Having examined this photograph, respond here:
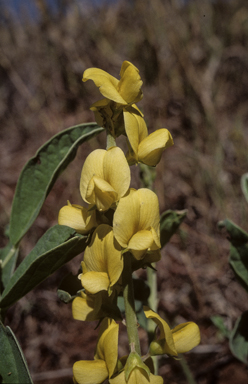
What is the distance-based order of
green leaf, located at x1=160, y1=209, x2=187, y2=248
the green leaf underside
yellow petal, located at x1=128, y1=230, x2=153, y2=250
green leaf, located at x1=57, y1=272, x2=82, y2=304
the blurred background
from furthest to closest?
the blurred background, green leaf, located at x1=160, y1=209, x2=187, y2=248, the green leaf underside, green leaf, located at x1=57, y1=272, x2=82, y2=304, yellow petal, located at x1=128, y1=230, x2=153, y2=250

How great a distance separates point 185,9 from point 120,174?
12.4ft

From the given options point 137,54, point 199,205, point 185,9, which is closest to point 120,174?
point 199,205

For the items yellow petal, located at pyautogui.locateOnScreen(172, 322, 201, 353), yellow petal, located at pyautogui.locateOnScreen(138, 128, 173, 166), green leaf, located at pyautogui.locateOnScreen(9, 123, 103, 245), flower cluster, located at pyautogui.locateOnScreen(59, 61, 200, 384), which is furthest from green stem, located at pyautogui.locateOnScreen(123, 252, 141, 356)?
green leaf, located at pyautogui.locateOnScreen(9, 123, 103, 245)

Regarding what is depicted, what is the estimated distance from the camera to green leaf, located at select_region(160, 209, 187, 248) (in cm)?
129

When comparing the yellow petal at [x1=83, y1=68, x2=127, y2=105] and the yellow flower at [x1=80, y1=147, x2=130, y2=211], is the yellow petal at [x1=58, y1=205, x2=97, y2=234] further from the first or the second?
the yellow petal at [x1=83, y1=68, x2=127, y2=105]

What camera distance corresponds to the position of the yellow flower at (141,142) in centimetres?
84

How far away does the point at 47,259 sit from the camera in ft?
2.79

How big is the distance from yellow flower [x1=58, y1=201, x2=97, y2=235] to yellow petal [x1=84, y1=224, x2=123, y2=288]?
0.03 metres

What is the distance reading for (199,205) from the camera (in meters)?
2.39

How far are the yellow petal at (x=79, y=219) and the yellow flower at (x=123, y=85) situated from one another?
0.27m

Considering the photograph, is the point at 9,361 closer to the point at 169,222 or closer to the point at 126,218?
the point at 126,218

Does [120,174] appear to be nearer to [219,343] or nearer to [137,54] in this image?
[219,343]

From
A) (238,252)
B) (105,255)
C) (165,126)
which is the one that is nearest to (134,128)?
(105,255)

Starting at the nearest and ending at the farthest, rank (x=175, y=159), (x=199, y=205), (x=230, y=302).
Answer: (x=230, y=302) < (x=199, y=205) < (x=175, y=159)
